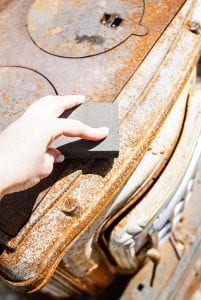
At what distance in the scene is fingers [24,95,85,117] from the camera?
Result: 0.88m

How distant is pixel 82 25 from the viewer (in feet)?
3.63

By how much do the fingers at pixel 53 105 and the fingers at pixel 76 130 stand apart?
0.03 metres

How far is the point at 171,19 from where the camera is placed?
109cm

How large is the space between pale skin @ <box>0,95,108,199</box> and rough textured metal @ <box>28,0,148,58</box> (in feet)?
0.82

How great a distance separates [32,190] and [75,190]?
0.34 ft

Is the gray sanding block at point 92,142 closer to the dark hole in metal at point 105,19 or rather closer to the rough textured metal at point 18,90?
the rough textured metal at point 18,90

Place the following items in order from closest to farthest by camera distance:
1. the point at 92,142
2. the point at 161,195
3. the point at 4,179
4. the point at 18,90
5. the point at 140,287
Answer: the point at 4,179 < the point at 92,142 < the point at 18,90 < the point at 161,195 < the point at 140,287

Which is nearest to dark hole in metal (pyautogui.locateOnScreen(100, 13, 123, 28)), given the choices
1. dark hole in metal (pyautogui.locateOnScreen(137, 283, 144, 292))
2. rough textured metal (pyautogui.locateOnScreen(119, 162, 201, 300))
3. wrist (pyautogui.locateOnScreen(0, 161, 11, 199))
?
wrist (pyautogui.locateOnScreen(0, 161, 11, 199))

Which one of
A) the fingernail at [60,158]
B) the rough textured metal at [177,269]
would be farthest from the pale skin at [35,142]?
the rough textured metal at [177,269]

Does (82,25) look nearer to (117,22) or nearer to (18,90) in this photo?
(117,22)

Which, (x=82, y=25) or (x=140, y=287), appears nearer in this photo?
(x=82, y=25)

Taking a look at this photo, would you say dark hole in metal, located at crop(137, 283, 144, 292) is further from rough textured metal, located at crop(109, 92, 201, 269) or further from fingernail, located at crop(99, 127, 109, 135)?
fingernail, located at crop(99, 127, 109, 135)

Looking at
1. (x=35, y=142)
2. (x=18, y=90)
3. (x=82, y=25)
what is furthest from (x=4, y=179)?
(x=82, y=25)

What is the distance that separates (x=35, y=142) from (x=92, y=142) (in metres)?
0.15
